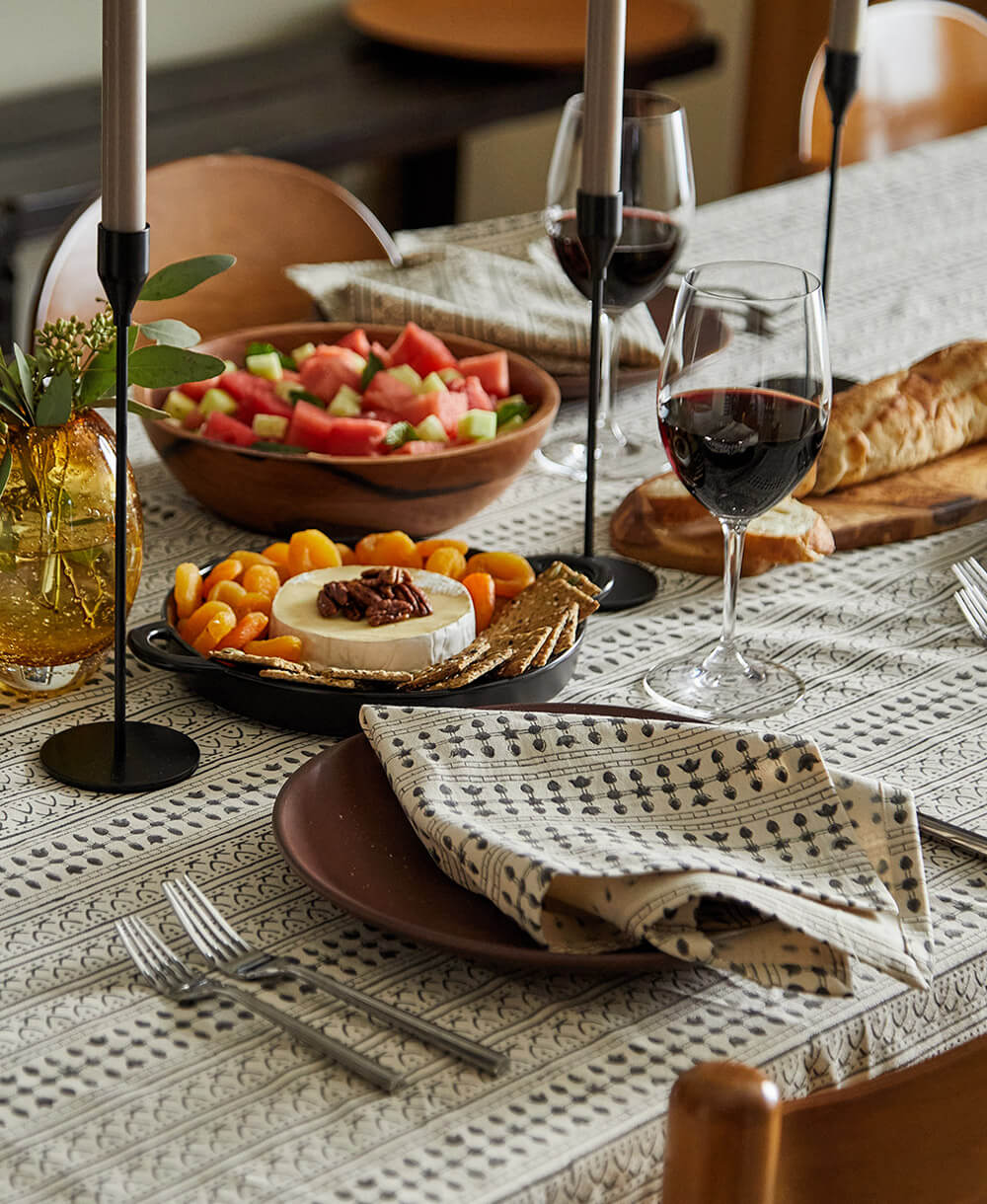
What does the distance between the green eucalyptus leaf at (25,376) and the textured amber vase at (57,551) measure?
0.9 inches

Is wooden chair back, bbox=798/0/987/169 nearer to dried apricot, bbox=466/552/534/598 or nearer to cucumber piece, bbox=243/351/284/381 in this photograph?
cucumber piece, bbox=243/351/284/381

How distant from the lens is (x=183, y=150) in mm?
3080

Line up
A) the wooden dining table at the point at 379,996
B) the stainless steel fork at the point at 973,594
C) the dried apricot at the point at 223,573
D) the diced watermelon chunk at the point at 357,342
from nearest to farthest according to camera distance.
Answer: the wooden dining table at the point at 379,996 → the dried apricot at the point at 223,573 → the stainless steel fork at the point at 973,594 → the diced watermelon chunk at the point at 357,342

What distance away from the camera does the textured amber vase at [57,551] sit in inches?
37.9

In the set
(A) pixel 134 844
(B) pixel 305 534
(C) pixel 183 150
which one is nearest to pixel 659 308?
(B) pixel 305 534

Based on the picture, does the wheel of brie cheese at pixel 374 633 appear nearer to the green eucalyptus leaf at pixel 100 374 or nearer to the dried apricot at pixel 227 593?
the dried apricot at pixel 227 593

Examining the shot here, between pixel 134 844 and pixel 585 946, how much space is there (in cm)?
27

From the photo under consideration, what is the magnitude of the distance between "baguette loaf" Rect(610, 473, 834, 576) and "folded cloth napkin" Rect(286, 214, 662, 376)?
0.91ft

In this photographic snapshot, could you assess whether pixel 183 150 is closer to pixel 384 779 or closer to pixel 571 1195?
pixel 384 779

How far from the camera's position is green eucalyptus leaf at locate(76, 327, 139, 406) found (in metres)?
0.97

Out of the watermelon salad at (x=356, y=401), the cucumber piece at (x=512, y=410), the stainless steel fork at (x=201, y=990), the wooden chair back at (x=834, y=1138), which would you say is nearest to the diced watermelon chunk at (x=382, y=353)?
the watermelon salad at (x=356, y=401)

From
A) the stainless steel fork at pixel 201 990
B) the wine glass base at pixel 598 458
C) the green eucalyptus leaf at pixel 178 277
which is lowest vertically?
the stainless steel fork at pixel 201 990

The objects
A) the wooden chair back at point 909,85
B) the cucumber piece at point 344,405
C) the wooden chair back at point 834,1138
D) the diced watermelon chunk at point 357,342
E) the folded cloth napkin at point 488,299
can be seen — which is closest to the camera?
the wooden chair back at point 834,1138

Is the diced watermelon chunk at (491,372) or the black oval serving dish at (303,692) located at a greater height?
the diced watermelon chunk at (491,372)
